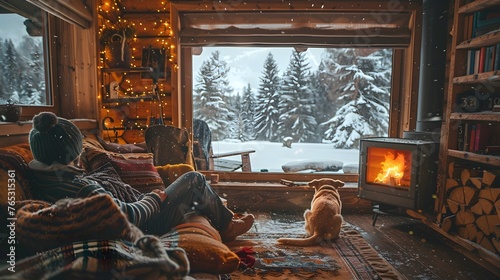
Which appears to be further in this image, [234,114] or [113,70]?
[234,114]

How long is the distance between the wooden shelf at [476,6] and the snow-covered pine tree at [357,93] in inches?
45.8

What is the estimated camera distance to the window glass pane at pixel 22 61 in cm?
210

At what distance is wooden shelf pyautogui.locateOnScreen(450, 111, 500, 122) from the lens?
2093mm

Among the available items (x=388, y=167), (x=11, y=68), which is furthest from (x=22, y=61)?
(x=388, y=167)

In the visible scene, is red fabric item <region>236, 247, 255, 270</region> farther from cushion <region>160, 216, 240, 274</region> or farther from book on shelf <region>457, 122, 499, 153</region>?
book on shelf <region>457, 122, 499, 153</region>

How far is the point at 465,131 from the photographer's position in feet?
8.05

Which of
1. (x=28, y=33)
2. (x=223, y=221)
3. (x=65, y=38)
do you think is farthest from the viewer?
(x=65, y=38)

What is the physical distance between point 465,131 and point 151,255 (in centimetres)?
261

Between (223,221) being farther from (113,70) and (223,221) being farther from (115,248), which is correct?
(113,70)

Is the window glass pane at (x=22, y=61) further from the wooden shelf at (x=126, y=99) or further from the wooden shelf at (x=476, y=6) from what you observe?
the wooden shelf at (x=476, y=6)

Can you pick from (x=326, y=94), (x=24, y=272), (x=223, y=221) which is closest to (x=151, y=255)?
(x=24, y=272)

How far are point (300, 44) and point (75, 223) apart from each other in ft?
9.58

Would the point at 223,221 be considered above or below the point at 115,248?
below

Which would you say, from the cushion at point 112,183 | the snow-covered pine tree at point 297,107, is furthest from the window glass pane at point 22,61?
the snow-covered pine tree at point 297,107
